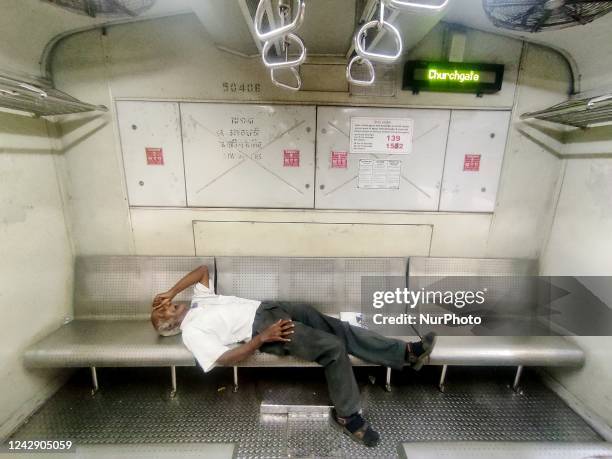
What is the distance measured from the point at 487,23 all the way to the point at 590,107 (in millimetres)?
1015

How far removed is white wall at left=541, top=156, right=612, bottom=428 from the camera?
2.23 metres

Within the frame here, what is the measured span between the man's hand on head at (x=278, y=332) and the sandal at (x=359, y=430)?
696 mm

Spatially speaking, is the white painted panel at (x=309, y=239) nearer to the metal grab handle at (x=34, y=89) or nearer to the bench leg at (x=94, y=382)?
the bench leg at (x=94, y=382)

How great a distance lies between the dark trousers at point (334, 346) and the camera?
2076mm

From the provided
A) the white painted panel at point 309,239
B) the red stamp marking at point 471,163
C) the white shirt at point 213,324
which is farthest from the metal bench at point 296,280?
the red stamp marking at point 471,163

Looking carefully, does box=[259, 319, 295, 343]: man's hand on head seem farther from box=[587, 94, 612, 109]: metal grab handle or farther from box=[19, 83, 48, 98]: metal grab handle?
box=[587, 94, 612, 109]: metal grab handle

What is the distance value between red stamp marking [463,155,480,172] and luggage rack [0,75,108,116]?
10.7 feet

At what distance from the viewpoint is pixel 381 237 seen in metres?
2.88

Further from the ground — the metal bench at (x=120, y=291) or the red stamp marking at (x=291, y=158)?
the red stamp marking at (x=291, y=158)

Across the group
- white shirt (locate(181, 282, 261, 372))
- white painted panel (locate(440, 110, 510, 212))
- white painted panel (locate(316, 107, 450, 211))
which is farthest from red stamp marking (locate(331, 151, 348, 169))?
white shirt (locate(181, 282, 261, 372))

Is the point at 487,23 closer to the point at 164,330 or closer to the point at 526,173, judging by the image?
the point at 526,173

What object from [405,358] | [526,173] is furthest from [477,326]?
[526,173]

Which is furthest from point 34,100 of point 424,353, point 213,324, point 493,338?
point 493,338

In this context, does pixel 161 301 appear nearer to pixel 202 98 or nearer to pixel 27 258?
pixel 27 258
